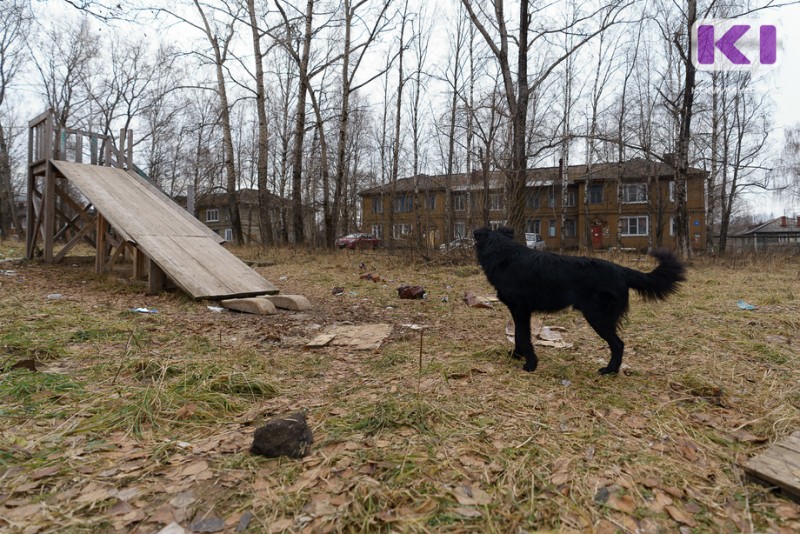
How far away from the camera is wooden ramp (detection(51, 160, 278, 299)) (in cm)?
641

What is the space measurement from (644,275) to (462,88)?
21.9 m

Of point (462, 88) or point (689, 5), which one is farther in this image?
point (462, 88)

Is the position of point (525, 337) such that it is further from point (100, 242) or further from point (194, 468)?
point (100, 242)

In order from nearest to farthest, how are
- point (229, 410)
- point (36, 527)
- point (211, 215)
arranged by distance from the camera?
1. point (36, 527)
2. point (229, 410)
3. point (211, 215)

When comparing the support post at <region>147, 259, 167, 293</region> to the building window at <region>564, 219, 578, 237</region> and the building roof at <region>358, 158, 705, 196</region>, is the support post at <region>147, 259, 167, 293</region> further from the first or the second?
the building window at <region>564, 219, 578, 237</region>

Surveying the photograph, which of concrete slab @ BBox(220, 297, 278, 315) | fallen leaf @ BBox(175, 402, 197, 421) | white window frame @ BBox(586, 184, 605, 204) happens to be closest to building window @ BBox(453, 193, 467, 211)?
concrete slab @ BBox(220, 297, 278, 315)

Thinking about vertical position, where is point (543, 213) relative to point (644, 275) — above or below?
above

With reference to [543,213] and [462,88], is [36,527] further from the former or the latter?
[543,213]

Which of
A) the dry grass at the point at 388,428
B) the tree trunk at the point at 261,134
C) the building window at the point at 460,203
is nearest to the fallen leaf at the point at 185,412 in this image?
the dry grass at the point at 388,428

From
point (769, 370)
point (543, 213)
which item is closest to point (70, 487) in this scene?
point (769, 370)

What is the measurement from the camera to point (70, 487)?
179 centimetres

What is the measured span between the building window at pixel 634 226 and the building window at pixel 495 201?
28.0 meters

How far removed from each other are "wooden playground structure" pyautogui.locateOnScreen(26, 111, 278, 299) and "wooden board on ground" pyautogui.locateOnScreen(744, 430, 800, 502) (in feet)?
19.8

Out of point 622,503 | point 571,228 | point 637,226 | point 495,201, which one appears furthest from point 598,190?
point 622,503
